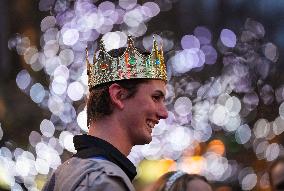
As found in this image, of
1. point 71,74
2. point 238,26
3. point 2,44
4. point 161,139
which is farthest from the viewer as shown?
point 161,139

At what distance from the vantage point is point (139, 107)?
13.6 ft

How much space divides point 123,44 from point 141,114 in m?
15.7

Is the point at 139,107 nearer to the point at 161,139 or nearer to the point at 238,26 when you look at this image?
the point at 238,26

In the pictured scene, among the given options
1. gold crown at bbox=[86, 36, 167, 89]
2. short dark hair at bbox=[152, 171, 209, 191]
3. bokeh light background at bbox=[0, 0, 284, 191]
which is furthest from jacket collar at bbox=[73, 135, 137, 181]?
bokeh light background at bbox=[0, 0, 284, 191]

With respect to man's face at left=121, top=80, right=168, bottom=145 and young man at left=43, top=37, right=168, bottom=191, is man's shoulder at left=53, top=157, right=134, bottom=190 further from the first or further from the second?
man's face at left=121, top=80, right=168, bottom=145

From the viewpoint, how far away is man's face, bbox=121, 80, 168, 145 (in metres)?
4.14

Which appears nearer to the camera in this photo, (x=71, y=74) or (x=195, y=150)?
(x=71, y=74)

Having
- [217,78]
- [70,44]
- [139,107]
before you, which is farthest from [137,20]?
[139,107]

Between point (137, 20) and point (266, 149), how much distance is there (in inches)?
369

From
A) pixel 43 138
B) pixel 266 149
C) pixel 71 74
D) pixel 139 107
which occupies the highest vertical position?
pixel 139 107

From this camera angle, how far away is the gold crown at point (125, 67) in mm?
4277

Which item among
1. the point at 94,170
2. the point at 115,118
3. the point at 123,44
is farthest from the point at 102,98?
the point at 123,44

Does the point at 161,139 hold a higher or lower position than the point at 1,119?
lower

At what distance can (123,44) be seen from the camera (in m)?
19.8
